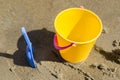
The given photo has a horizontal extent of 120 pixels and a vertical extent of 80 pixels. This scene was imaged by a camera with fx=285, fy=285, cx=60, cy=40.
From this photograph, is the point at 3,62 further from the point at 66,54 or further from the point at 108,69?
the point at 108,69

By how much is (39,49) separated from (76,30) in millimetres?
304

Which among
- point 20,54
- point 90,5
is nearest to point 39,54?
point 20,54

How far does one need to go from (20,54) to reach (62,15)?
421 mm

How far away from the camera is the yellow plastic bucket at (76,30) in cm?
187

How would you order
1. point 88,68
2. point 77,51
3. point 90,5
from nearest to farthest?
point 77,51 < point 88,68 < point 90,5

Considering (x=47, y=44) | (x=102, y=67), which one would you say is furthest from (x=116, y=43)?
(x=47, y=44)

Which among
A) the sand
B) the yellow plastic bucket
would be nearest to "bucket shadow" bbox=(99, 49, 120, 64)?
the sand

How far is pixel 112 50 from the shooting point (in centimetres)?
210

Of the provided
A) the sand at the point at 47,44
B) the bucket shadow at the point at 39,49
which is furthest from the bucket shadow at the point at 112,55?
the bucket shadow at the point at 39,49

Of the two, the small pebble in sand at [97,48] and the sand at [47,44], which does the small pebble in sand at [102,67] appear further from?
the small pebble in sand at [97,48]

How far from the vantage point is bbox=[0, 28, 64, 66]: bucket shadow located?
204 centimetres

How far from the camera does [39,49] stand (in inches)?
82.1

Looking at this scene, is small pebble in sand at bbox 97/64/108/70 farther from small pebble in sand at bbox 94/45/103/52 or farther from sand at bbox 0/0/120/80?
small pebble in sand at bbox 94/45/103/52

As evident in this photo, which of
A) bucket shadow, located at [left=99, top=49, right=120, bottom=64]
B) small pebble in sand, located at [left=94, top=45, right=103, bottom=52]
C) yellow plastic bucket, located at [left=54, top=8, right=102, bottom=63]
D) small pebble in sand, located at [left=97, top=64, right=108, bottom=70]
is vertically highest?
yellow plastic bucket, located at [left=54, top=8, right=102, bottom=63]
